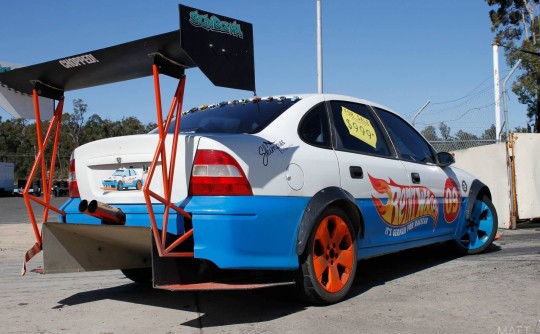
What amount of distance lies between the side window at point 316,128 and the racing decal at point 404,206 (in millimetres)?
583

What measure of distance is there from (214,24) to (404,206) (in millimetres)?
2500

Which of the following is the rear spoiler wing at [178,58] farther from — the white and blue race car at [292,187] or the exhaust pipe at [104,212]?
the exhaust pipe at [104,212]

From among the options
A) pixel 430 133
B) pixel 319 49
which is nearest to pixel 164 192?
pixel 430 133

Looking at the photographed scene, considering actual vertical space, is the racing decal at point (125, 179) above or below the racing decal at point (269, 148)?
below

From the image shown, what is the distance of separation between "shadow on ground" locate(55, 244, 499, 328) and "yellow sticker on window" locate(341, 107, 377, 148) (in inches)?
51.6

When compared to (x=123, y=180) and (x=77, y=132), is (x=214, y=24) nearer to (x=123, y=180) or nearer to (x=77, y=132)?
(x=123, y=180)

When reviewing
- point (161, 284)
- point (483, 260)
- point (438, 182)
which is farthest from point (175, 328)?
point (483, 260)

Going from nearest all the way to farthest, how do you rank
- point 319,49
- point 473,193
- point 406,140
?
point 406,140
point 473,193
point 319,49

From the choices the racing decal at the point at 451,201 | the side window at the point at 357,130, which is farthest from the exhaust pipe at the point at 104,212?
the racing decal at the point at 451,201

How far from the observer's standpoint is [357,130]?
4715 mm

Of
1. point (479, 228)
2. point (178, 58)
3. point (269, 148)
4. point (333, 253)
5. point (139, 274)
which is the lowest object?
point (139, 274)

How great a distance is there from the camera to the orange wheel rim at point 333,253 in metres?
3.94

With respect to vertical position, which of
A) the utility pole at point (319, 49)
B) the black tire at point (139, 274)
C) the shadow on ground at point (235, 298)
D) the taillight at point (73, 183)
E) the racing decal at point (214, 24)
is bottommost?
the shadow on ground at point (235, 298)

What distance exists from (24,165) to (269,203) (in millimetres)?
81821
